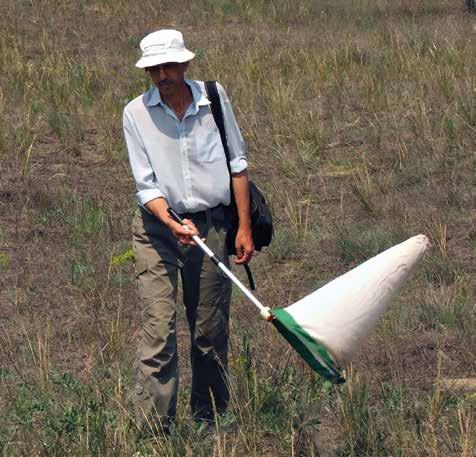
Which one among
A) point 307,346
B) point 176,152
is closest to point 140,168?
point 176,152

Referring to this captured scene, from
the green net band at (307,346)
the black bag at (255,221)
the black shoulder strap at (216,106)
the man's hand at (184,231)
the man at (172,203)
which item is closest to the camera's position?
the green net band at (307,346)

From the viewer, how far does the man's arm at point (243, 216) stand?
5.04 metres

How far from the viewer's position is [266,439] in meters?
4.86

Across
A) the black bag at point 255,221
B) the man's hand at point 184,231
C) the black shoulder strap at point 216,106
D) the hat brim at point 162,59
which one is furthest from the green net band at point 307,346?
the hat brim at point 162,59

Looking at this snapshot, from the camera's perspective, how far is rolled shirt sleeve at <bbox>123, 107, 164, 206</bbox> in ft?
16.0

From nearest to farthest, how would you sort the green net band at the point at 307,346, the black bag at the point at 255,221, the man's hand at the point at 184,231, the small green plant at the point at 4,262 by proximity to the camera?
the green net band at the point at 307,346 < the man's hand at the point at 184,231 < the black bag at the point at 255,221 < the small green plant at the point at 4,262

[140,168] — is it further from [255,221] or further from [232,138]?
[255,221]

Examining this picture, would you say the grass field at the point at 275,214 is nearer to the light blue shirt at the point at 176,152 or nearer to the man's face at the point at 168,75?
the light blue shirt at the point at 176,152

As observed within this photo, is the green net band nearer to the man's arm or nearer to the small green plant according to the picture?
the man's arm

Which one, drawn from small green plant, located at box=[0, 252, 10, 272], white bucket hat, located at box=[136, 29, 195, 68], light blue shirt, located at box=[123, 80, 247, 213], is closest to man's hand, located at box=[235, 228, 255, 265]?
light blue shirt, located at box=[123, 80, 247, 213]

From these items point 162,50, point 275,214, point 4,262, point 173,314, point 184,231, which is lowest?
point 275,214

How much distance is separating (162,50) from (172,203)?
0.62 metres

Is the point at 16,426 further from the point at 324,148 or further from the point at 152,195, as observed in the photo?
the point at 324,148

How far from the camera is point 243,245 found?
5059mm
